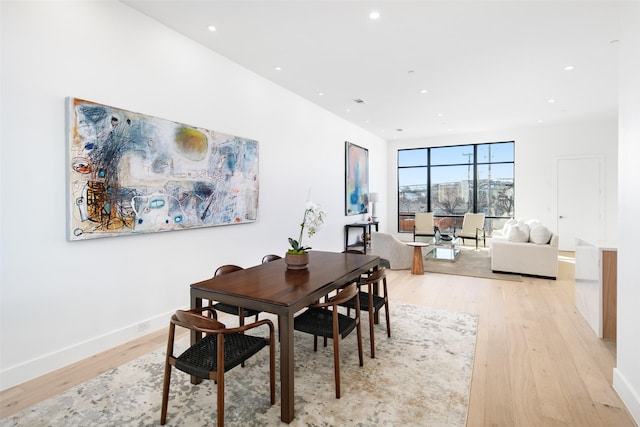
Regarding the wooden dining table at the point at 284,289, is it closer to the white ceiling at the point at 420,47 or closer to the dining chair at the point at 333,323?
the dining chair at the point at 333,323

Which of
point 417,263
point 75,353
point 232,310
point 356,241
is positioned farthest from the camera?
point 356,241

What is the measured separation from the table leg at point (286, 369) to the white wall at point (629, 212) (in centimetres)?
204

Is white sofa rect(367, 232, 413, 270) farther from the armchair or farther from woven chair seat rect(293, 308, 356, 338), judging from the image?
woven chair seat rect(293, 308, 356, 338)

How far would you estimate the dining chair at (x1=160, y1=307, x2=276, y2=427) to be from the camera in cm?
170

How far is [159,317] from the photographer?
10.6 ft

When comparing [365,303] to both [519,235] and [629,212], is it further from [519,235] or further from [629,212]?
[519,235]

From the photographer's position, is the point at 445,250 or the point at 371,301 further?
the point at 445,250

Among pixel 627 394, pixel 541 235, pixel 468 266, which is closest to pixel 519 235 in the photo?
pixel 541 235

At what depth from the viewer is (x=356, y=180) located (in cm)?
753

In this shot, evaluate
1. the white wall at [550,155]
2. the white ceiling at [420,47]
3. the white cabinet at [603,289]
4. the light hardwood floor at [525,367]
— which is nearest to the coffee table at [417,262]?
the light hardwood floor at [525,367]

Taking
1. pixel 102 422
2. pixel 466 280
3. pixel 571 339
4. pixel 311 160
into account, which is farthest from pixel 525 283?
pixel 102 422

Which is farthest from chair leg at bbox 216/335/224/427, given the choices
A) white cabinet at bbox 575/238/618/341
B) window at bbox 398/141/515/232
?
window at bbox 398/141/515/232

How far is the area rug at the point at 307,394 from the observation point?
6.35 feet

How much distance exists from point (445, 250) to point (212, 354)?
275 inches
